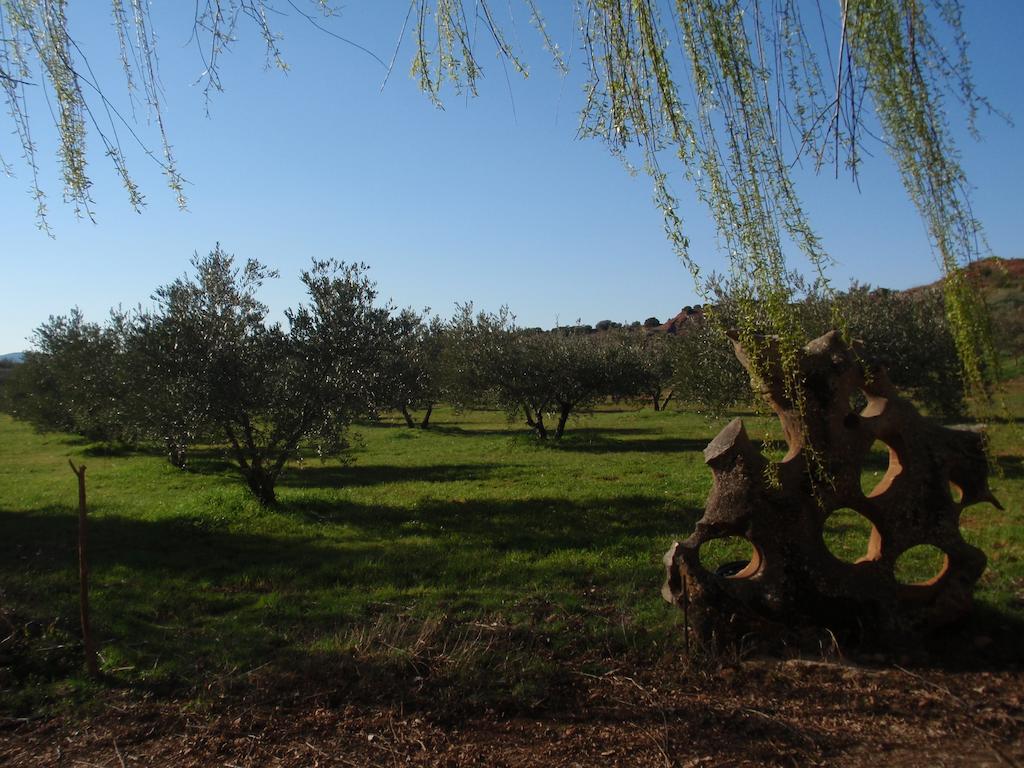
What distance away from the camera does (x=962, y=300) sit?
2.65m

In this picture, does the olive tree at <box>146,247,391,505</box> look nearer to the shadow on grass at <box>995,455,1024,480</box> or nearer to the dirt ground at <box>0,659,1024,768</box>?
the dirt ground at <box>0,659,1024,768</box>

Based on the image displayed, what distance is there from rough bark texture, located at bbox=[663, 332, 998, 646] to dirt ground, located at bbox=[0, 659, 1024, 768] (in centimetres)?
43

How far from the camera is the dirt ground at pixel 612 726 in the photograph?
3.64 m

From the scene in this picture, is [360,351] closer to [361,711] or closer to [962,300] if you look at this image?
[361,711]

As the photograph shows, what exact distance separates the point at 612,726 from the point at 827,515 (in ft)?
7.88

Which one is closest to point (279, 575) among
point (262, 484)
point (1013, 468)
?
point (262, 484)

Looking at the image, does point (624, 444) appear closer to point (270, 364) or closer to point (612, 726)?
point (270, 364)

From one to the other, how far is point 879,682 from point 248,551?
8696mm

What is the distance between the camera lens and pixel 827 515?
17.2 ft

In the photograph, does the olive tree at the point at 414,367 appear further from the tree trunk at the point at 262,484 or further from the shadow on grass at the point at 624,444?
the shadow on grass at the point at 624,444

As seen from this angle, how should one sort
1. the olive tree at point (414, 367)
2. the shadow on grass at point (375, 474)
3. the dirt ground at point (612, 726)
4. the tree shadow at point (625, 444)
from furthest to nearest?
1. the tree shadow at point (625, 444)
2. the shadow on grass at point (375, 474)
3. the olive tree at point (414, 367)
4. the dirt ground at point (612, 726)

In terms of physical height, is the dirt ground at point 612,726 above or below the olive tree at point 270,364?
below

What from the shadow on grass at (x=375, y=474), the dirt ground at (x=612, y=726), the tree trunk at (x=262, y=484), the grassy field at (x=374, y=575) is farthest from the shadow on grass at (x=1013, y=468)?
the tree trunk at (x=262, y=484)

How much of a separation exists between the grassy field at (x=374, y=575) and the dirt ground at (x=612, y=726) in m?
0.29
